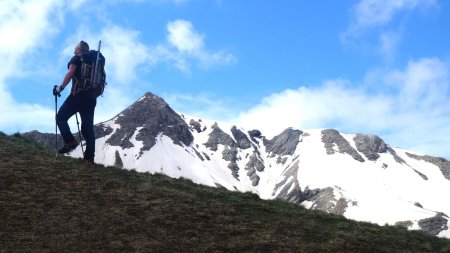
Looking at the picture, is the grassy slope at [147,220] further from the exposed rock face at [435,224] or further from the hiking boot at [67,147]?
the exposed rock face at [435,224]

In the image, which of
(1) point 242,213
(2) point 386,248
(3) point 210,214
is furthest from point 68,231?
(2) point 386,248

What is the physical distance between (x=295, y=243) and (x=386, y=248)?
2465 mm

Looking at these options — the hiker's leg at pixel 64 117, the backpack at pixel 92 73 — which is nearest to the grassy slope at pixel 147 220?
the hiker's leg at pixel 64 117

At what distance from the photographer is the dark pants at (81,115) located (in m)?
16.8

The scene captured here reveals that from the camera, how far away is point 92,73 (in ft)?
54.7

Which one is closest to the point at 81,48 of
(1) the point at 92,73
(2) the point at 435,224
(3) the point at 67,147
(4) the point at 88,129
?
(1) the point at 92,73

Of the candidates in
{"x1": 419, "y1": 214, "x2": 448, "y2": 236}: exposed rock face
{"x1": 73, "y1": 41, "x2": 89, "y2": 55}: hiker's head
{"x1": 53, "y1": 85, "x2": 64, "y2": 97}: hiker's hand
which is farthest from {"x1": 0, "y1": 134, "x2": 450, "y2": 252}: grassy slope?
{"x1": 419, "y1": 214, "x2": 448, "y2": 236}: exposed rock face

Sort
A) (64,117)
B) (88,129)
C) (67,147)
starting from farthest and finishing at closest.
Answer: (88,129) → (67,147) → (64,117)

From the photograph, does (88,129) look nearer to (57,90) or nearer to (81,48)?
(57,90)

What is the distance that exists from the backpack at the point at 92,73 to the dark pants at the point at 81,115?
0.35 m

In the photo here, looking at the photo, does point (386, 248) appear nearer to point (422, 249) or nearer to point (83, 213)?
point (422, 249)

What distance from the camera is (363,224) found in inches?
604

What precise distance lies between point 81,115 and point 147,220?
6530 mm

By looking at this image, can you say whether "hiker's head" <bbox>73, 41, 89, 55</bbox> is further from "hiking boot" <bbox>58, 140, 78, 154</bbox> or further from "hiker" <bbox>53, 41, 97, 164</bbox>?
"hiking boot" <bbox>58, 140, 78, 154</bbox>
